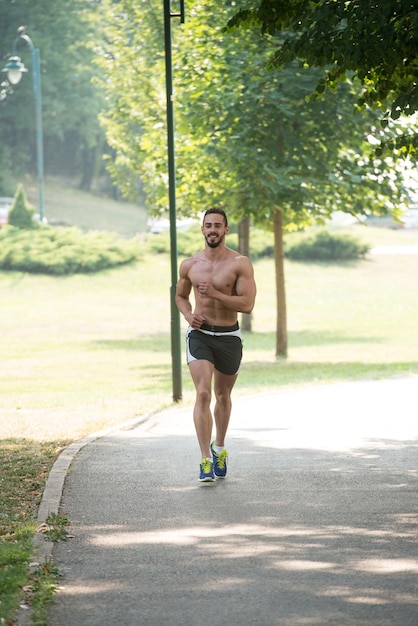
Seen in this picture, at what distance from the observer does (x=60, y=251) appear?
160ft

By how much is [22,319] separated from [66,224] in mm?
26397

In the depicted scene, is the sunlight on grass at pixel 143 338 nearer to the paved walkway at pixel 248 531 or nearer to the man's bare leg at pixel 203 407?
the paved walkway at pixel 248 531

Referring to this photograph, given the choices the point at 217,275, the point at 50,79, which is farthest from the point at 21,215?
the point at 217,275

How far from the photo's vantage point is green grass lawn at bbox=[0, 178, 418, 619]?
12.1m

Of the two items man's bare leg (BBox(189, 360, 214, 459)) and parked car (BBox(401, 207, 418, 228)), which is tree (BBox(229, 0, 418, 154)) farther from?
parked car (BBox(401, 207, 418, 228))

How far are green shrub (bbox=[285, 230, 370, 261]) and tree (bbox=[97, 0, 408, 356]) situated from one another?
82.4ft

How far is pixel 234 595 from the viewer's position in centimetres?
631

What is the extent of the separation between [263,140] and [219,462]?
15316mm

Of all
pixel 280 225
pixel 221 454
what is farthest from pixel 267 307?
pixel 221 454

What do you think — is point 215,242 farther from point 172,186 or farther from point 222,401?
point 172,186

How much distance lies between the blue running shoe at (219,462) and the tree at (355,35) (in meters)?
3.55

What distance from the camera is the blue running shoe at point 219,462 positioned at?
977 cm

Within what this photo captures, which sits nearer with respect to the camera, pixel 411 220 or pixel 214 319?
pixel 214 319

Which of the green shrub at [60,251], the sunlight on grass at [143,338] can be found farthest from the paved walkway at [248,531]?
the green shrub at [60,251]
